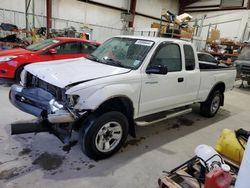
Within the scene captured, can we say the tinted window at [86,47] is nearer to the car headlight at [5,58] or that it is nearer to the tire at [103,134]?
the car headlight at [5,58]

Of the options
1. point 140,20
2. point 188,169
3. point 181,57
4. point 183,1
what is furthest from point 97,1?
point 188,169

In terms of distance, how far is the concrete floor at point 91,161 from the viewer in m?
2.57

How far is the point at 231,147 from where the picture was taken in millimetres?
2721

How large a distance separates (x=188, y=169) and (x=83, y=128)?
1.35 m

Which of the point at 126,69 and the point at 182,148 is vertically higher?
the point at 126,69

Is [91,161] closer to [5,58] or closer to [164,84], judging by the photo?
[164,84]

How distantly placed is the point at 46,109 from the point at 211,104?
149 inches

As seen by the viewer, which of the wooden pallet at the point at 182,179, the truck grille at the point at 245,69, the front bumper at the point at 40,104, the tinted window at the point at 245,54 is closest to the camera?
the wooden pallet at the point at 182,179

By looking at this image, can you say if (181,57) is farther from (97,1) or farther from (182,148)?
(97,1)

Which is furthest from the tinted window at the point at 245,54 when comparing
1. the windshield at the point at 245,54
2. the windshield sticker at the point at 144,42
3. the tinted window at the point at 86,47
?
the windshield sticker at the point at 144,42

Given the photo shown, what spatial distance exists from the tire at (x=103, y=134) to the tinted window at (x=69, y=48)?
4.40m

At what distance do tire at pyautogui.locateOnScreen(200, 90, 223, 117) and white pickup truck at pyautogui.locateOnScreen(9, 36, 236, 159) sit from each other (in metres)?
1.05

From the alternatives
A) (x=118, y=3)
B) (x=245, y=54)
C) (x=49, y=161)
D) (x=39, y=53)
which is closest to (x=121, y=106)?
(x=49, y=161)

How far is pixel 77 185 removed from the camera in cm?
250
